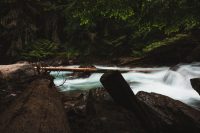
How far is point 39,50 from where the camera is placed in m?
18.8

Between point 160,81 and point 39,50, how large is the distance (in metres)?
9.58

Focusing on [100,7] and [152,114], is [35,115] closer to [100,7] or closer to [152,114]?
[152,114]

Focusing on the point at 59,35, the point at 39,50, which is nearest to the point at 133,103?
the point at 39,50

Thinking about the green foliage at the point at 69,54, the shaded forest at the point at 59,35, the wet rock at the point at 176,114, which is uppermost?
the shaded forest at the point at 59,35

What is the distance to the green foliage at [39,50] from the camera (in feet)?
59.8

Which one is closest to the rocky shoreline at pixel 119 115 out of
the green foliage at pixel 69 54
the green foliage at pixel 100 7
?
the green foliage at pixel 100 7

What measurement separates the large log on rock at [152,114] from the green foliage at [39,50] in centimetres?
1339

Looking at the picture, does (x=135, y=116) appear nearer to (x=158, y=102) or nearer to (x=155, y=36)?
(x=158, y=102)

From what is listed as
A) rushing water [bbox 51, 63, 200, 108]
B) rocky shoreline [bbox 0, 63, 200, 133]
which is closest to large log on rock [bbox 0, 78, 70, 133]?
rocky shoreline [bbox 0, 63, 200, 133]

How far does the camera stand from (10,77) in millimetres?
8648

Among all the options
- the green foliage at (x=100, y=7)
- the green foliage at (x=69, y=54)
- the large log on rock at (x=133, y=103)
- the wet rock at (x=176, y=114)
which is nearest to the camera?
the large log on rock at (x=133, y=103)

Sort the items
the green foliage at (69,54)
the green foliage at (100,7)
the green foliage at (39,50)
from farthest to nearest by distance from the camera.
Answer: the green foliage at (39,50) → the green foliage at (69,54) → the green foliage at (100,7)

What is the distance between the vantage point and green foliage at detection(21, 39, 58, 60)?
718 inches

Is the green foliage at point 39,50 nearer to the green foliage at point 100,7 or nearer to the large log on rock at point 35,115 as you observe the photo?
the green foliage at point 100,7
